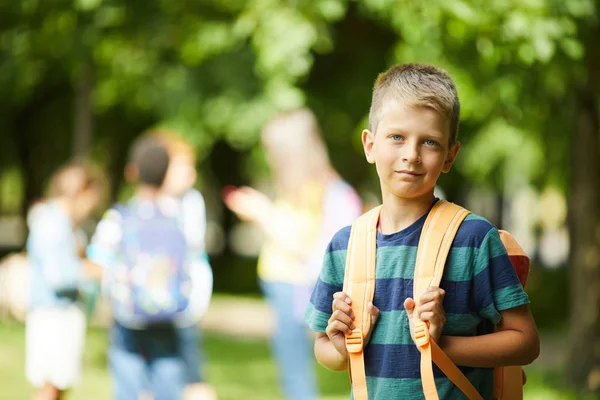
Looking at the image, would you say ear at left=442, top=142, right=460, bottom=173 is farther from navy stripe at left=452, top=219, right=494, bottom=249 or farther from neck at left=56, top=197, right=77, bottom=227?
neck at left=56, top=197, right=77, bottom=227

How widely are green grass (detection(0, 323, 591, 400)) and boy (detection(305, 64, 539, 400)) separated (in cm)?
689

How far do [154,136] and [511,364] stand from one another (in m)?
4.24

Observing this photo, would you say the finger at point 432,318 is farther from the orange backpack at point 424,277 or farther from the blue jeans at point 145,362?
the blue jeans at point 145,362

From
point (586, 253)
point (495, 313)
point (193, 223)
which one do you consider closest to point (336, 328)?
point (495, 313)

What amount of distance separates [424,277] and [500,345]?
0.25 m

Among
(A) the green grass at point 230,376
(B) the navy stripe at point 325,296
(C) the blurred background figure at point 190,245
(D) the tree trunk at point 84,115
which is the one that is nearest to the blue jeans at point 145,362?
(C) the blurred background figure at point 190,245

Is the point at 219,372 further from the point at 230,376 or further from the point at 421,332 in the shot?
the point at 421,332

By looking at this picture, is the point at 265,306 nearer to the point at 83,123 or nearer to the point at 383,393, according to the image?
the point at 83,123

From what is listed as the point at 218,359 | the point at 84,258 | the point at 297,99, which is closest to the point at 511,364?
the point at 84,258

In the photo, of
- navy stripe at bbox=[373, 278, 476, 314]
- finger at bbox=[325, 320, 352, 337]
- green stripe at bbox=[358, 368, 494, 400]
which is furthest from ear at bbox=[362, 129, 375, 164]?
green stripe at bbox=[358, 368, 494, 400]

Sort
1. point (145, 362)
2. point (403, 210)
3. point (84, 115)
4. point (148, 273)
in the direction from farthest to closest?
1. point (84, 115)
2. point (145, 362)
3. point (148, 273)
4. point (403, 210)

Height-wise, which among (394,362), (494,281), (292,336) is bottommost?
(292,336)

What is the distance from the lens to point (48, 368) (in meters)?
6.52

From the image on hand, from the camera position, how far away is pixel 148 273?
18.7ft
